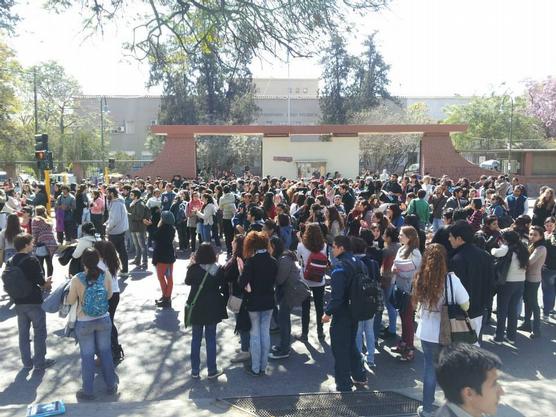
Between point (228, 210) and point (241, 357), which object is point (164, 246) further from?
point (228, 210)

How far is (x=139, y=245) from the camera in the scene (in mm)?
11469

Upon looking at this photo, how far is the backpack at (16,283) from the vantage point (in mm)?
5707

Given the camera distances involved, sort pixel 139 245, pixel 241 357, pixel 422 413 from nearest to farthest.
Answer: pixel 422 413, pixel 241 357, pixel 139 245

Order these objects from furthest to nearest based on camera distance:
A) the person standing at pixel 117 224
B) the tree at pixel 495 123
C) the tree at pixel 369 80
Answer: the tree at pixel 369 80
the tree at pixel 495 123
the person standing at pixel 117 224

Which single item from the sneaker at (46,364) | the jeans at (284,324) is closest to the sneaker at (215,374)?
the jeans at (284,324)

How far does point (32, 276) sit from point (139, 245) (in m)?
5.64

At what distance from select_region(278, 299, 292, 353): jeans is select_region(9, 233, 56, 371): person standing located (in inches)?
107

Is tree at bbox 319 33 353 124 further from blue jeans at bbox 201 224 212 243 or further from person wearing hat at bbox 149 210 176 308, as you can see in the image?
person wearing hat at bbox 149 210 176 308

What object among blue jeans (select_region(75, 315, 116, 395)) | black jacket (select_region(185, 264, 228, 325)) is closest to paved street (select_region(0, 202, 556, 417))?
blue jeans (select_region(75, 315, 116, 395))

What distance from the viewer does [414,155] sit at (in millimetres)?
46625

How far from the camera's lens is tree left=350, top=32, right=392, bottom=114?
179 ft

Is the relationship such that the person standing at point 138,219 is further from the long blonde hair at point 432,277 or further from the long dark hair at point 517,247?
the long blonde hair at point 432,277

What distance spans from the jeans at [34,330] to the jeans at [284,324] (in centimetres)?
273

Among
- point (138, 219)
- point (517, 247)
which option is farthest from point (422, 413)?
point (138, 219)
